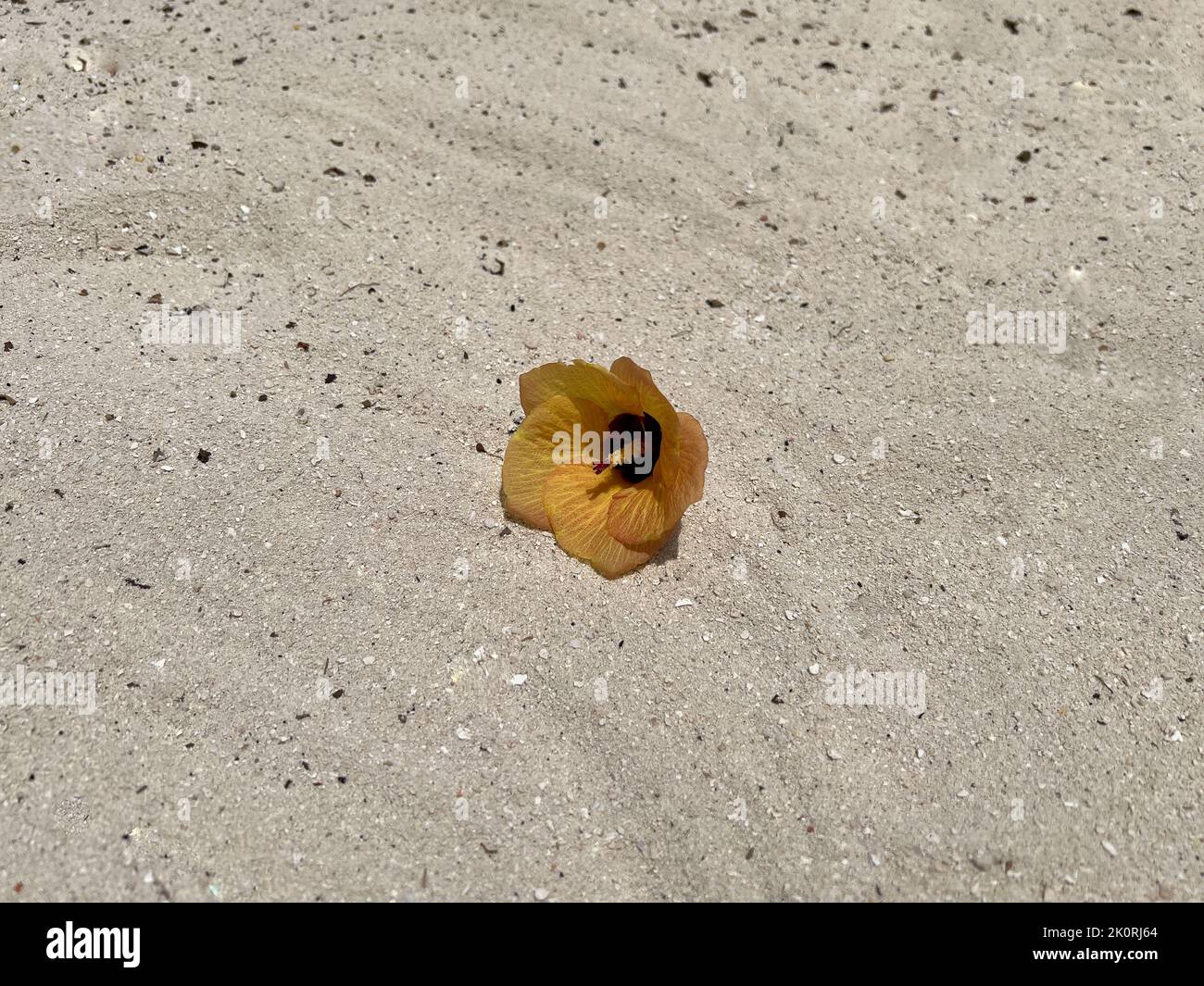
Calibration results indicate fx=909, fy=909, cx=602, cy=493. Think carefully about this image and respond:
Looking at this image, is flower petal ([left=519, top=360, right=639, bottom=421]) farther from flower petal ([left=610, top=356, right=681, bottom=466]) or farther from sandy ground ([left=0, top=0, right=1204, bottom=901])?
sandy ground ([left=0, top=0, right=1204, bottom=901])

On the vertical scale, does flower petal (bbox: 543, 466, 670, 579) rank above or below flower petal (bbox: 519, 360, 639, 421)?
below

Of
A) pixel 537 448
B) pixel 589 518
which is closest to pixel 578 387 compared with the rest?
pixel 537 448

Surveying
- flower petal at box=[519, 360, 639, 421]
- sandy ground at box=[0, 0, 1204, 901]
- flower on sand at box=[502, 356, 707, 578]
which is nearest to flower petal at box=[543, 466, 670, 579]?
flower on sand at box=[502, 356, 707, 578]

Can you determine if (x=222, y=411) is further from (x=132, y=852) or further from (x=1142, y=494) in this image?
(x=1142, y=494)

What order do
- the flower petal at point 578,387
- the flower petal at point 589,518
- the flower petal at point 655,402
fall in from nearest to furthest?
the flower petal at point 655,402 < the flower petal at point 578,387 < the flower petal at point 589,518

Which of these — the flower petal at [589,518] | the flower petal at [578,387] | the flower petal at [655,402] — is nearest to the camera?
the flower petal at [655,402]

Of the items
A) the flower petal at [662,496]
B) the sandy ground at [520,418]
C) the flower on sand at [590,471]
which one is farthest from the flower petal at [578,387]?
the sandy ground at [520,418]

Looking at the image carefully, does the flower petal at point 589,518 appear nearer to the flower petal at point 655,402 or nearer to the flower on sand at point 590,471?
the flower on sand at point 590,471

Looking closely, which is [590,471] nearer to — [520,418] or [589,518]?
[589,518]
